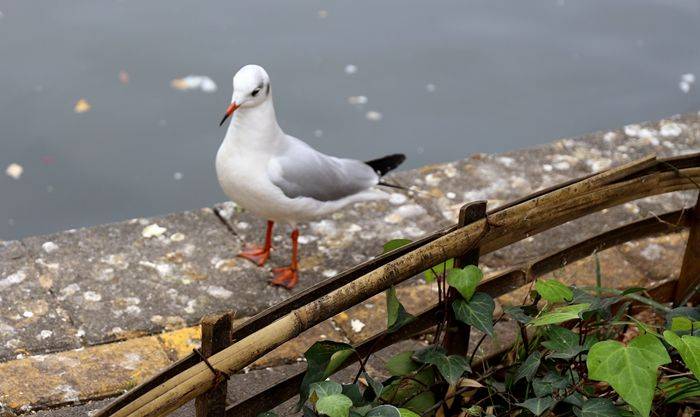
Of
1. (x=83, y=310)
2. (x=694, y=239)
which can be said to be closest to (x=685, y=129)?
(x=694, y=239)

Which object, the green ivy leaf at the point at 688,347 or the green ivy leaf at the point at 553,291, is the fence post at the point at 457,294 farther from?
Result: the green ivy leaf at the point at 688,347

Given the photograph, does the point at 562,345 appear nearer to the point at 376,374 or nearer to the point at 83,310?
the point at 376,374

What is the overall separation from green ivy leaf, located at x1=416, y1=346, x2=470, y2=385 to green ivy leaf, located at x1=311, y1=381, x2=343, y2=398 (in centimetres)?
27

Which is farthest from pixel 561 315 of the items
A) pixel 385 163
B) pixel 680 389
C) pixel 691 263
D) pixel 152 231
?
pixel 152 231

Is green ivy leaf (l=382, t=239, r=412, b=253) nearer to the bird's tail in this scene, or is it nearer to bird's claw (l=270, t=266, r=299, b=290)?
bird's claw (l=270, t=266, r=299, b=290)

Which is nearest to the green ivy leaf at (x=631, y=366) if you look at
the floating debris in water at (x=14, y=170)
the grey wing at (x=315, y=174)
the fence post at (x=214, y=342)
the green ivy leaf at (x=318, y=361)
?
the green ivy leaf at (x=318, y=361)

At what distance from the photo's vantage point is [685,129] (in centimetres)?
420

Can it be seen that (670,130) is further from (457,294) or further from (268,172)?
(457,294)

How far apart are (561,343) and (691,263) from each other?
70 centimetres

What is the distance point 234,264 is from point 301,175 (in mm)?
364

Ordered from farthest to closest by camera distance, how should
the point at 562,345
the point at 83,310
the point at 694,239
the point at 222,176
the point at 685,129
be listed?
the point at 685,129 → the point at 222,176 → the point at 83,310 → the point at 694,239 → the point at 562,345

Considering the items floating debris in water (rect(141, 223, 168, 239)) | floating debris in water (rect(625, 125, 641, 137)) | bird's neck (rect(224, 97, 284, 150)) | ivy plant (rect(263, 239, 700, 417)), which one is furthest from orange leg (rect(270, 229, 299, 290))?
floating debris in water (rect(625, 125, 641, 137))

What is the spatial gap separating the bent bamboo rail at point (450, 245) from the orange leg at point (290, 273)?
1.17 meters

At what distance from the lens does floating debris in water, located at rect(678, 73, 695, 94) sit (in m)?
5.38
